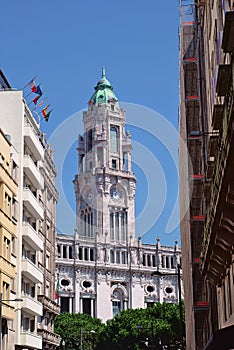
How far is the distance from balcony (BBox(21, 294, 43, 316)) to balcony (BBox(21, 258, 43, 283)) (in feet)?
5.45

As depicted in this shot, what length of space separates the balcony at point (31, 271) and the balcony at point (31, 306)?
5.45ft

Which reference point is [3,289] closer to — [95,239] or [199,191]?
[199,191]

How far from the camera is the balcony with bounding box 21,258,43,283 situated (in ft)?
164

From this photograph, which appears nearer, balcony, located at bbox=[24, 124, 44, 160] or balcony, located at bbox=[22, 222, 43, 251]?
balcony, located at bbox=[22, 222, 43, 251]

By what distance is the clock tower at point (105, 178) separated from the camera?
148875 millimetres

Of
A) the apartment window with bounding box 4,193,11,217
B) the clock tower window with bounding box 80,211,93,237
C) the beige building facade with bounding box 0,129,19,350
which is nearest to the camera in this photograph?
the beige building facade with bounding box 0,129,19,350

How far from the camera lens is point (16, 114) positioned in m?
52.8

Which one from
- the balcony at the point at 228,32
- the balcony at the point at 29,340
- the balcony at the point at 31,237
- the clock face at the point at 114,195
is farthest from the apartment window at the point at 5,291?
the clock face at the point at 114,195

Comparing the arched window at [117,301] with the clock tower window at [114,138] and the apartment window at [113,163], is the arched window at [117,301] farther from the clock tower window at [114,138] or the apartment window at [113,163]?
the clock tower window at [114,138]

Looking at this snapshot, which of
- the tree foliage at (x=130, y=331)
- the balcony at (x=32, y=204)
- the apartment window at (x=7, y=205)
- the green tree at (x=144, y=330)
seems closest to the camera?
the apartment window at (x=7, y=205)

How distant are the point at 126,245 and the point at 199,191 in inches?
4071

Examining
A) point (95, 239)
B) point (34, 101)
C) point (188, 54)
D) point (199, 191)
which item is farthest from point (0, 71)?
point (95, 239)

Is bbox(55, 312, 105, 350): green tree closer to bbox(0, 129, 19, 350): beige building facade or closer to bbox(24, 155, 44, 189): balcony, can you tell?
bbox(24, 155, 44, 189): balcony

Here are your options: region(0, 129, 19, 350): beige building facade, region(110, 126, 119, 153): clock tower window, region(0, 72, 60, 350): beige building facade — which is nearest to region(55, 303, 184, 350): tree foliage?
region(0, 72, 60, 350): beige building facade
